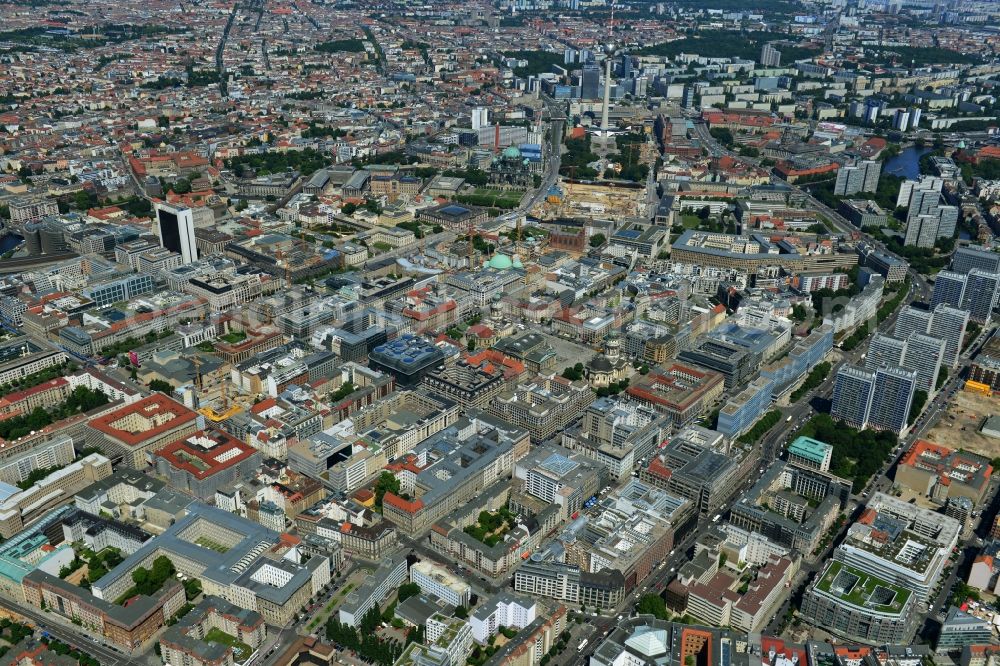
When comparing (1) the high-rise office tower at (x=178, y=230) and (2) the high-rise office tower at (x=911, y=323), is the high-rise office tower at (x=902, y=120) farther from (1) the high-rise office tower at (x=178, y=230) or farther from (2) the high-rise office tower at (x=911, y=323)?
(1) the high-rise office tower at (x=178, y=230)

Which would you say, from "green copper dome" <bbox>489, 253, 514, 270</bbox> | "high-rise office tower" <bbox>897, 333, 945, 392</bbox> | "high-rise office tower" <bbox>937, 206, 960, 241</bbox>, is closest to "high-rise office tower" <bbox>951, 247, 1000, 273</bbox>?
"high-rise office tower" <bbox>937, 206, 960, 241</bbox>

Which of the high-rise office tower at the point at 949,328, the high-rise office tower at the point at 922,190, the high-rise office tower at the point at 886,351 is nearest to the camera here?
the high-rise office tower at the point at 886,351

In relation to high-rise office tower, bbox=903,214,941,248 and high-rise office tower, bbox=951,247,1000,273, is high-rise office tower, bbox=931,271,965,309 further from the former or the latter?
high-rise office tower, bbox=903,214,941,248

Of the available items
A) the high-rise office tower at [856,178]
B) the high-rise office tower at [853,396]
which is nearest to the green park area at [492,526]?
the high-rise office tower at [853,396]

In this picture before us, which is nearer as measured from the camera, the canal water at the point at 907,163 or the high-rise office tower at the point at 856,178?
the high-rise office tower at the point at 856,178

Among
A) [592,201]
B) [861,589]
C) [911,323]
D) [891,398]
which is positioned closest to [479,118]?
[592,201]
